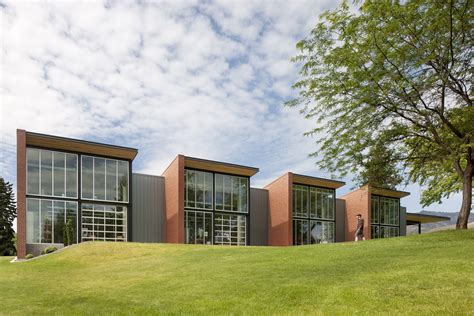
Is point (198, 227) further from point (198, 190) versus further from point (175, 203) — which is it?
point (175, 203)

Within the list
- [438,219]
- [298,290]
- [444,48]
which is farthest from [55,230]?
[438,219]

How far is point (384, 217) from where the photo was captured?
4731 cm

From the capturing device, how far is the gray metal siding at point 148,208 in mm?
32438

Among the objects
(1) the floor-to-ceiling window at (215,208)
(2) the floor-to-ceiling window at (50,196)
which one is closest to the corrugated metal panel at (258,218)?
(1) the floor-to-ceiling window at (215,208)

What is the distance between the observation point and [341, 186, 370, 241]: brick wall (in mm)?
43812

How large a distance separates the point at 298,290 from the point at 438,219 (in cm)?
5687

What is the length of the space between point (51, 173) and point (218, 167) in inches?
522

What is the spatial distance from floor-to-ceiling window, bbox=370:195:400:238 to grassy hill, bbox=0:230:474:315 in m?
31.6

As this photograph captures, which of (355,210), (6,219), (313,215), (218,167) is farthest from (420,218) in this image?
(6,219)

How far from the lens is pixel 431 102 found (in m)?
16.2

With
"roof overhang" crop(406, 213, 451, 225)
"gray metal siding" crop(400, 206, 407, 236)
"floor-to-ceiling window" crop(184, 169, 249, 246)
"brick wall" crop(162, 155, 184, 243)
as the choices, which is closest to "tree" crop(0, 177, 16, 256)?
"brick wall" crop(162, 155, 184, 243)

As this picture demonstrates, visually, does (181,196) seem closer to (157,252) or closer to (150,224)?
(150,224)

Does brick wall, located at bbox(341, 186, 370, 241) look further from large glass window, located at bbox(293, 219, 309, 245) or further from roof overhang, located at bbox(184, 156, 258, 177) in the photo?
roof overhang, located at bbox(184, 156, 258, 177)

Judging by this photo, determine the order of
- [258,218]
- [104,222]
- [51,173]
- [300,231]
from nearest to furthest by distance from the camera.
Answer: [51,173]
[104,222]
[258,218]
[300,231]
